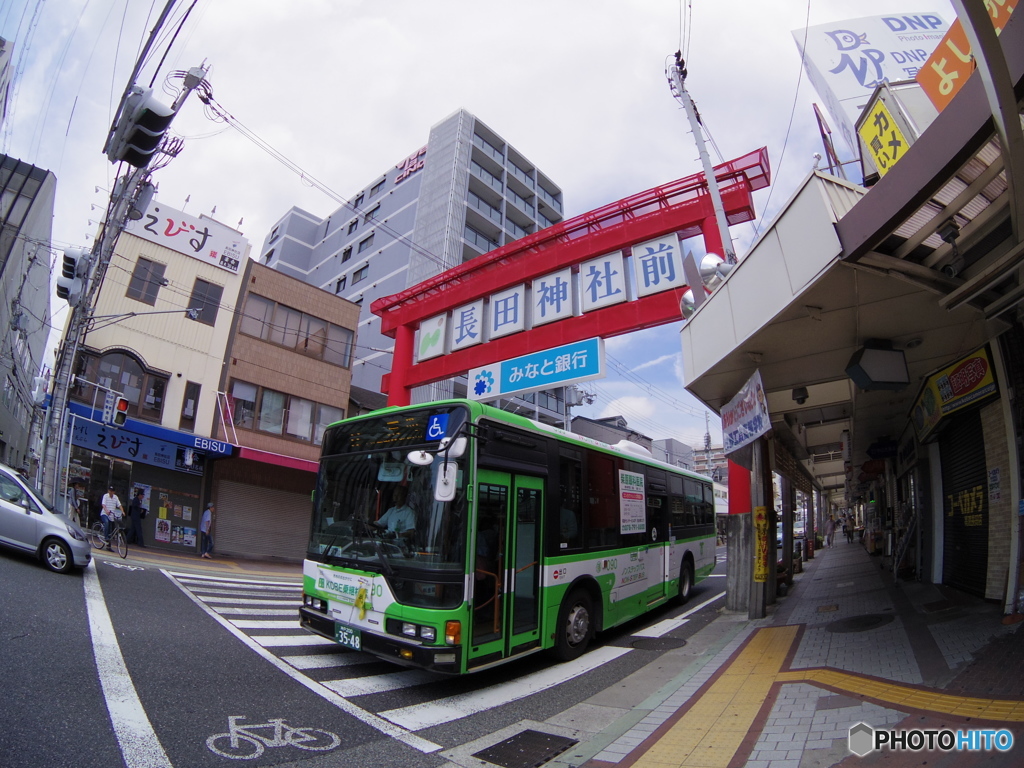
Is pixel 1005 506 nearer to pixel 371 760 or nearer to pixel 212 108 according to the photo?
pixel 371 760

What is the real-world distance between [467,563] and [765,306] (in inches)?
177

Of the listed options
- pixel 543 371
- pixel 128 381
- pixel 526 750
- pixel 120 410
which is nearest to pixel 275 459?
pixel 128 381

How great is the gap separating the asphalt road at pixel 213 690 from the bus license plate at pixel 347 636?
35 cm

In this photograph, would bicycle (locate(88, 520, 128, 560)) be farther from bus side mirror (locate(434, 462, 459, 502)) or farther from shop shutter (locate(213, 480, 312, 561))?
bus side mirror (locate(434, 462, 459, 502))

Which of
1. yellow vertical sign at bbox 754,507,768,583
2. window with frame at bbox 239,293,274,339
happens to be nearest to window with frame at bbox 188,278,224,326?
window with frame at bbox 239,293,274,339

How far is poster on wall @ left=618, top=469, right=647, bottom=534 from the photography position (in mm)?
8656

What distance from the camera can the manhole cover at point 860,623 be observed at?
23.8ft

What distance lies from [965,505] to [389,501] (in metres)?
9.38

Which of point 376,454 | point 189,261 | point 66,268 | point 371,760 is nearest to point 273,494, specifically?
point 189,261

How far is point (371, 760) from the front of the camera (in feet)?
12.5

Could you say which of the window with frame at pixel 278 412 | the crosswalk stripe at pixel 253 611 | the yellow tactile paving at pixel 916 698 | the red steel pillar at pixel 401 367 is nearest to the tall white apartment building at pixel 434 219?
the window with frame at pixel 278 412

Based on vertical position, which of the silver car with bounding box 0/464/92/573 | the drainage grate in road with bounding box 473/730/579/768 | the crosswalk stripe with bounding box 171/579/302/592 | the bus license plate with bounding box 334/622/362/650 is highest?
the silver car with bounding box 0/464/92/573

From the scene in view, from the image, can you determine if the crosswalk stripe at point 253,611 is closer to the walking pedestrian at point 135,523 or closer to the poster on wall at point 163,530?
the walking pedestrian at point 135,523

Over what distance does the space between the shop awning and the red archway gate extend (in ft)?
19.6
